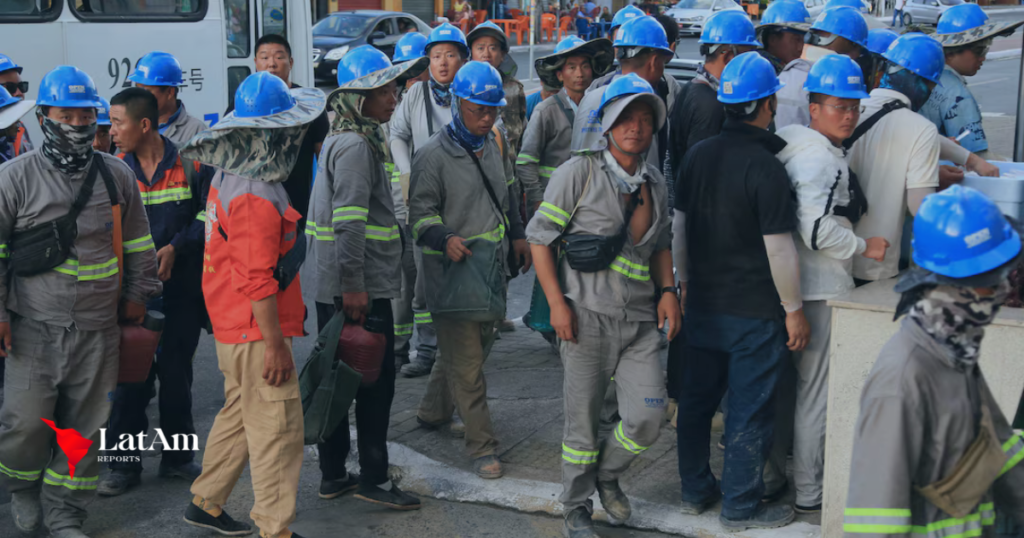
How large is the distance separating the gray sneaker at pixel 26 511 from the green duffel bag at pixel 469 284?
1.96 meters

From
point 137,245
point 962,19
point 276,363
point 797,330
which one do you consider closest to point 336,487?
point 276,363

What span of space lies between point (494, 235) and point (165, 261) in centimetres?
163

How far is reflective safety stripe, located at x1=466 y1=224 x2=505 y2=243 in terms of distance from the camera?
5051mm

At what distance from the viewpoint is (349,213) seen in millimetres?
4508

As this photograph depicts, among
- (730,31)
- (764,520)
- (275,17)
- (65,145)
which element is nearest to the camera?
(65,145)

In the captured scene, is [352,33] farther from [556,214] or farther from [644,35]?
[556,214]

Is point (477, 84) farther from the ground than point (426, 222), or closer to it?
farther from the ground

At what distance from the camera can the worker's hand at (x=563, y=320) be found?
14.0ft

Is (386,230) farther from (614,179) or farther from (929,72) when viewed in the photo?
(929,72)

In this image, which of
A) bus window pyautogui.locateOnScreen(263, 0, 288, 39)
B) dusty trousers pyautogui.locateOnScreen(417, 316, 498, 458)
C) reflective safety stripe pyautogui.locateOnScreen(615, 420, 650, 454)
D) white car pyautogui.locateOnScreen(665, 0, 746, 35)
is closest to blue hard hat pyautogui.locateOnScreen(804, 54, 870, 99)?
reflective safety stripe pyautogui.locateOnScreen(615, 420, 650, 454)

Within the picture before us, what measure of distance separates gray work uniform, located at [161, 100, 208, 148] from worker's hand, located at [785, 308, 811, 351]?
3147mm

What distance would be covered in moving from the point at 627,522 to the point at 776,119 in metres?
2.30

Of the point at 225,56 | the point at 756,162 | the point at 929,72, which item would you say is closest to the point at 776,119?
the point at 929,72

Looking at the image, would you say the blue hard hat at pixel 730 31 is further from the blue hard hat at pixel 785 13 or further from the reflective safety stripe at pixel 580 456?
the reflective safety stripe at pixel 580 456
